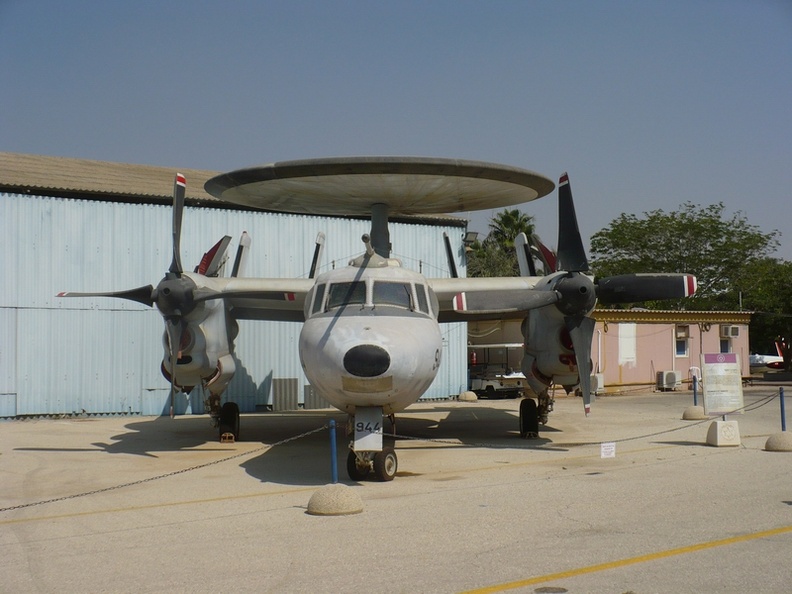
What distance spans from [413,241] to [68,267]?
1293 centimetres

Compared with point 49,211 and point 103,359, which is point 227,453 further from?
point 49,211

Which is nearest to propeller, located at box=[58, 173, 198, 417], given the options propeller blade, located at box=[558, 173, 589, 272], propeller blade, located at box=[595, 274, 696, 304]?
propeller blade, located at box=[558, 173, 589, 272]

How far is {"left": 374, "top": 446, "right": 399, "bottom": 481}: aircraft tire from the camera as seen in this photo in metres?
13.2

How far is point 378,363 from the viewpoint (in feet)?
41.3

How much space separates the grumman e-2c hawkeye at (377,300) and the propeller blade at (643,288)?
0.03m

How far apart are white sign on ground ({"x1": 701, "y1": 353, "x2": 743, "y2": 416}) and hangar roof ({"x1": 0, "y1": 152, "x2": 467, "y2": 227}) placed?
17415 millimetres

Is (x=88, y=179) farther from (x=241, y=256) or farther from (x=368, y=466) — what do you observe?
(x=368, y=466)

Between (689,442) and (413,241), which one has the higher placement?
(413,241)

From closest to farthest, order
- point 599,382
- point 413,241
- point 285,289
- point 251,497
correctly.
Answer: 1. point 251,497
2. point 285,289
3. point 413,241
4. point 599,382

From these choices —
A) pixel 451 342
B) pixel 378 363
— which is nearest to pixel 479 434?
pixel 378 363

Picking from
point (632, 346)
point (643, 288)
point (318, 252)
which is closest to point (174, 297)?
point (318, 252)

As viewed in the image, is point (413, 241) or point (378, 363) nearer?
point (378, 363)

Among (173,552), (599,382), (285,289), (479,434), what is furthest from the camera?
(599,382)

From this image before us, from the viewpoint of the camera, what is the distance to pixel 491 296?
668 inches
